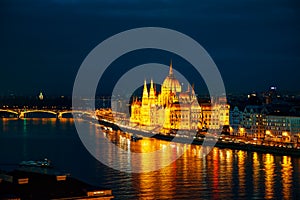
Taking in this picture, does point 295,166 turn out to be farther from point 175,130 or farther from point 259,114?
point 175,130

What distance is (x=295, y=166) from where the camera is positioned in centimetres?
1739

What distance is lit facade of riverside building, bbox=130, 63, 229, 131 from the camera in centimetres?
3312

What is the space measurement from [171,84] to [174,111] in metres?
7.00

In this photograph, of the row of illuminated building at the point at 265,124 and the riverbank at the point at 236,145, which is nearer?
the riverbank at the point at 236,145

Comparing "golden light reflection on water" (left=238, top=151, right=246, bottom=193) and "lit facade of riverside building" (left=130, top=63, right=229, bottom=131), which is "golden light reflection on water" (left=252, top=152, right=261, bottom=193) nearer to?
"golden light reflection on water" (left=238, top=151, right=246, bottom=193)

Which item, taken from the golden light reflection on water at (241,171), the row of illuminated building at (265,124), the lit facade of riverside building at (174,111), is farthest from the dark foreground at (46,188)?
the lit facade of riverside building at (174,111)

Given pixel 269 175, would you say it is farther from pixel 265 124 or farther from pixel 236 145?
pixel 265 124

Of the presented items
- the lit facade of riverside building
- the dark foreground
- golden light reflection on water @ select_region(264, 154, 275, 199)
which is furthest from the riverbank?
the dark foreground

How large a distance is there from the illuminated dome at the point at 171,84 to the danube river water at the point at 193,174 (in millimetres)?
17912

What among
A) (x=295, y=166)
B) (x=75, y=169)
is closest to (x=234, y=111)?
(x=295, y=166)

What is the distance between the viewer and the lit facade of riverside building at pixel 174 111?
33125 mm

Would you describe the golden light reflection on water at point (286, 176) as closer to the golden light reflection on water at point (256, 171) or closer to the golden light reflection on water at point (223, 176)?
the golden light reflection on water at point (223, 176)

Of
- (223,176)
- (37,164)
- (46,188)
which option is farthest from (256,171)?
(46,188)

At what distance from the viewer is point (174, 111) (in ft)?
114
